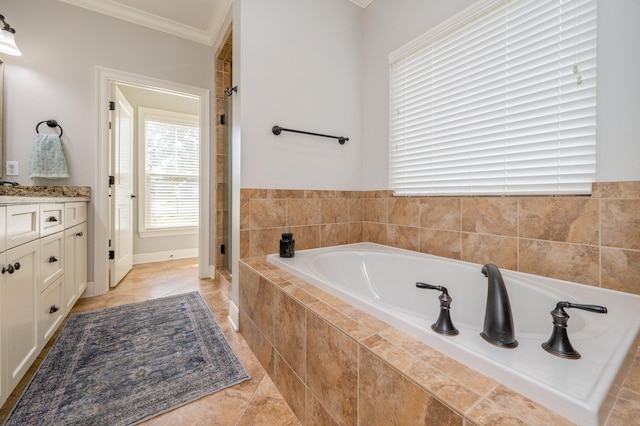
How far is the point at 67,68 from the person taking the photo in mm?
2199

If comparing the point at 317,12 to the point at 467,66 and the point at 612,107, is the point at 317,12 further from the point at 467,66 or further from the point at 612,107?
the point at 612,107

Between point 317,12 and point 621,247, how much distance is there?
2.29 metres

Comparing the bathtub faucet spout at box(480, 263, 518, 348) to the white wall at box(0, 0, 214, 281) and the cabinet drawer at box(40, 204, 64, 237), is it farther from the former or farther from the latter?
the white wall at box(0, 0, 214, 281)

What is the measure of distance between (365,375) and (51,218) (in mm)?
1938

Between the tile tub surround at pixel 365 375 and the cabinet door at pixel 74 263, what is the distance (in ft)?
4.99

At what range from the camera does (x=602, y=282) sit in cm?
107

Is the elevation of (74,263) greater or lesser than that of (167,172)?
lesser

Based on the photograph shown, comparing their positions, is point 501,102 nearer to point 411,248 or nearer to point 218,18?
point 411,248

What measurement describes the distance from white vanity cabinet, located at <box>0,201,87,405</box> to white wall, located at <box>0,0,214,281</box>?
0.68 m

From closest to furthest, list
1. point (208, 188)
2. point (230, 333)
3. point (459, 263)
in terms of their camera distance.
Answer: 1. point (459, 263)
2. point (230, 333)
3. point (208, 188)

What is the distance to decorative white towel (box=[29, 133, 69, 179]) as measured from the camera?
6.66ft

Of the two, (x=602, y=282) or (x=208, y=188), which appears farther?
(x=208, y=188)

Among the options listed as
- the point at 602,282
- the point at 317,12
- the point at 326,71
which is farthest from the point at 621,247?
the point at 317,12

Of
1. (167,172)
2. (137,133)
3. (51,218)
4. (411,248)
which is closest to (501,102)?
(411,248)
